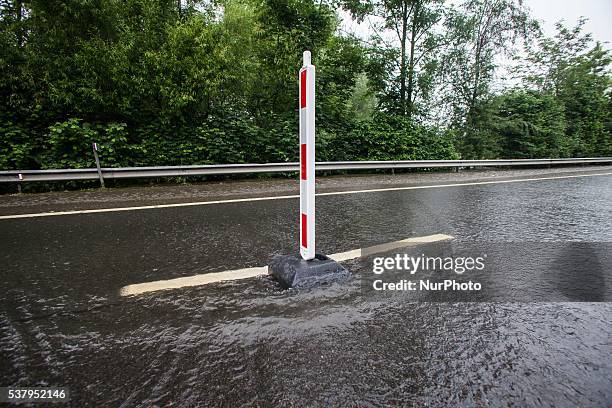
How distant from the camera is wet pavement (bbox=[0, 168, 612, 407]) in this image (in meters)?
1.32

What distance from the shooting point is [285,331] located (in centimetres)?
172

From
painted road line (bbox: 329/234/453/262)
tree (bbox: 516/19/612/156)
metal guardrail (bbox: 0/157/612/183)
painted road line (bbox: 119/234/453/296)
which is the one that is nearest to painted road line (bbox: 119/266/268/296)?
painted road line (bbox: 119/234/453/296)

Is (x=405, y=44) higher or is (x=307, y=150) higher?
(x=405, y=44)

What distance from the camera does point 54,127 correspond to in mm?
7707

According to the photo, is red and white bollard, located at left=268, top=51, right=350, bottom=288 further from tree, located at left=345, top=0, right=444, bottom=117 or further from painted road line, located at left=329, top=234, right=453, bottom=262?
tree, located at left=345, top=0, right=444, bottom=117

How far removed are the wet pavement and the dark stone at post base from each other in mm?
98

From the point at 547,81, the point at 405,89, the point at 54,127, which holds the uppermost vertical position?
the point at 547,81

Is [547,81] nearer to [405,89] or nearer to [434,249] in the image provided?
[405,89]

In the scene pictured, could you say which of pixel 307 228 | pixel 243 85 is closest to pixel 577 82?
pixel 243 85

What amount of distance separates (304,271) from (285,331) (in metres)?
0.62

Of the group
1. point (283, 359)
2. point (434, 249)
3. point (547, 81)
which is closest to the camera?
point (283, 359)

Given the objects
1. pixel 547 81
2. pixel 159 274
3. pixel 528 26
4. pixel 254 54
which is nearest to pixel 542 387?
pixel 159 274

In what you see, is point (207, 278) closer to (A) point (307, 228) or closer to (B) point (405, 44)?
(A) point (307, 228)

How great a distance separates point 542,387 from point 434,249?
69.8 inches
